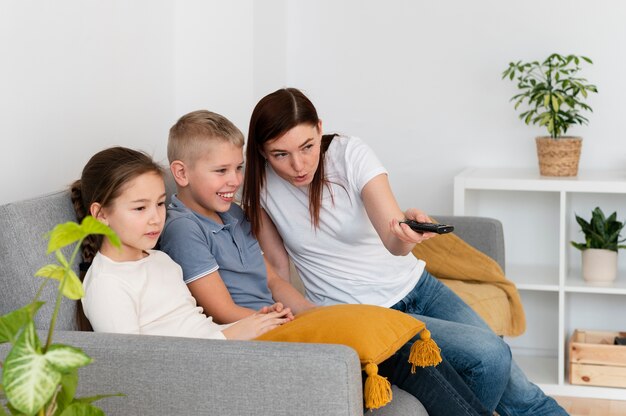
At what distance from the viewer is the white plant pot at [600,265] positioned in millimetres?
3461

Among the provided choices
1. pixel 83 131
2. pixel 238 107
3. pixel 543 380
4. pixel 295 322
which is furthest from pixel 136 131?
pixel 543 380

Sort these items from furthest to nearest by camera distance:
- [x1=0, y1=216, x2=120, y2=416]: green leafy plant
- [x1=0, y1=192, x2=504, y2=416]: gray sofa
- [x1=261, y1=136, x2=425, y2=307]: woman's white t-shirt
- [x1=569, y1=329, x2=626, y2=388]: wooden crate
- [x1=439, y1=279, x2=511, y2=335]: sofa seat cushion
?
Result: 1. [x1=569, y1=329, x2=626, y2=388]: wooden crate
2. [x1=439, y1=279, x2=511, y2=335]: sofa seat cushion
3. [x1=261, y1=136, x2=425, y2=307]: woman's white t-shirt
4. [x1=0, y1=192, x2=504, y2=416]: gray sofa
5. [x1=0, y1=216, x2=120, y2=416]: green leafy plant

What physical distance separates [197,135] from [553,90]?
1980 mm

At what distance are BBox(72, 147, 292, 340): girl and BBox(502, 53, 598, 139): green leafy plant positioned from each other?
189cm

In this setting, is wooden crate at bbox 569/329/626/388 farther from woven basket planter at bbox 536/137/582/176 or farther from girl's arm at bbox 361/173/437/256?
girl's arm at bbox 361/173/437/256

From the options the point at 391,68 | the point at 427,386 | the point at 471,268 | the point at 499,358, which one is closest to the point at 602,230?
the point at 471,268

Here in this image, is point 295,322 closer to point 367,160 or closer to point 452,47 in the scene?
point 367,160

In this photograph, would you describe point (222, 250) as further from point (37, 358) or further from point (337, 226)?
point (37, 358)

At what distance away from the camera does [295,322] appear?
1798 millimetres

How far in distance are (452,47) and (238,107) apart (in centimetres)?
100

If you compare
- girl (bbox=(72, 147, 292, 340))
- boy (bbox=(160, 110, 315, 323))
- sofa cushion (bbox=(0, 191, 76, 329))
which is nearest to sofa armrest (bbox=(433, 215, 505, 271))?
boy (bbox=(160, 110, 315, 323))

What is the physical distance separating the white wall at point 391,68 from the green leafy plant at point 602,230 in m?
0.31

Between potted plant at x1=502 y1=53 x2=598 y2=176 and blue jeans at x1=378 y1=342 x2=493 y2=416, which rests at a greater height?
potted plant at x1=502 y1=53 x2=598 y2=176

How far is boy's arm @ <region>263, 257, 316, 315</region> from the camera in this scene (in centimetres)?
229
